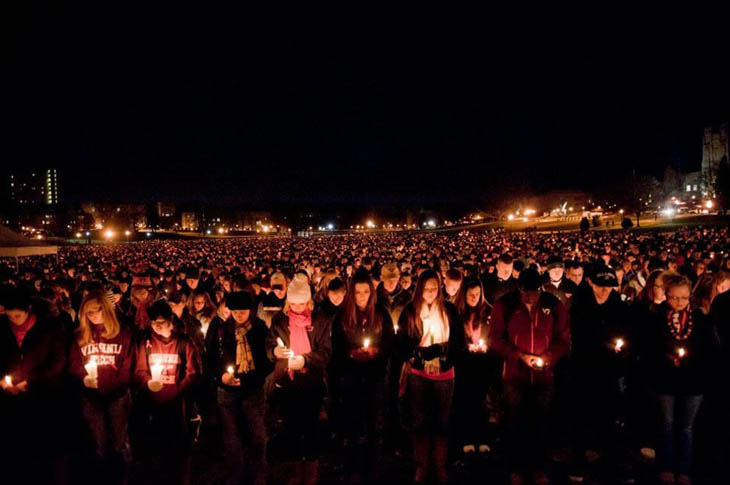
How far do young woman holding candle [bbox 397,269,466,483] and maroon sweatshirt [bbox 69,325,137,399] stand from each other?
2.51m

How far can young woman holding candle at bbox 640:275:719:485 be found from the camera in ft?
14.1

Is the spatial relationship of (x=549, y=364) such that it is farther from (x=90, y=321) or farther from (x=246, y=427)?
(x=90, y=321)

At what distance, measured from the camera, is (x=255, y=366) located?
4395mm

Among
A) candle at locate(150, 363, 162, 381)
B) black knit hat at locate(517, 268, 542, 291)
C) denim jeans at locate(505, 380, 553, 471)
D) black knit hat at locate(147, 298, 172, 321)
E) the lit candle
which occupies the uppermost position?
black knit hat at locate(517, 268, 542, 291)

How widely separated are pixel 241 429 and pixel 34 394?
5.94ft

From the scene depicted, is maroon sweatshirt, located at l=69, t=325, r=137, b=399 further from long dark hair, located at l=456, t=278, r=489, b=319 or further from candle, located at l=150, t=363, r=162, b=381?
long dark hair, located at l=456, t=278, r=489, b=319

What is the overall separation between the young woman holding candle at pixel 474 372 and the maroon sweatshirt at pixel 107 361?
131 inches

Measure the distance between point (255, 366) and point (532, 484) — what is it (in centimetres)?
273

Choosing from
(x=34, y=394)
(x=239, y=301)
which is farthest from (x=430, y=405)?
(x=34, y=394)

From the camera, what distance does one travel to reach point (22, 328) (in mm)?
4547

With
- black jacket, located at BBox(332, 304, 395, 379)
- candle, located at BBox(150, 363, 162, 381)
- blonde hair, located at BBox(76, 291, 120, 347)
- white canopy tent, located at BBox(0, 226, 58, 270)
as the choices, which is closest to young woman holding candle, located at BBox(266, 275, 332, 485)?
black jacket, located at BBox(332, 304, 395, 379)

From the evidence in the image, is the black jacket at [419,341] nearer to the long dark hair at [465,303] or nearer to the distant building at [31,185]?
the long dark hair at [465,303]

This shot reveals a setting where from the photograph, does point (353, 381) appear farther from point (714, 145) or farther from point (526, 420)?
point (714, 145)

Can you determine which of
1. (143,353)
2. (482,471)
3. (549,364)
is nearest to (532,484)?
(482,471)
